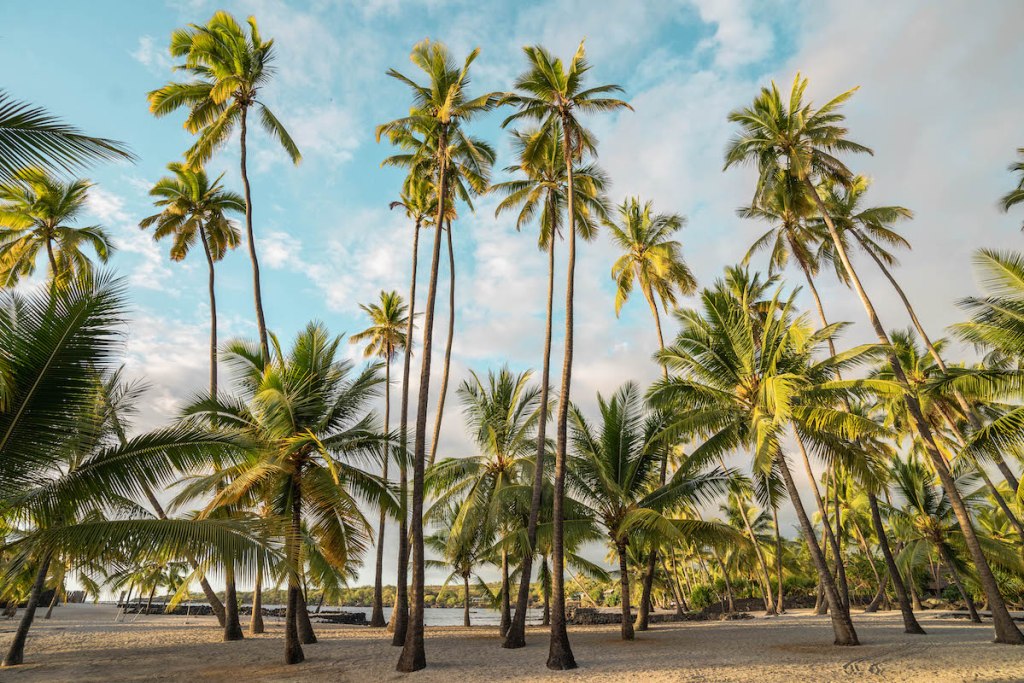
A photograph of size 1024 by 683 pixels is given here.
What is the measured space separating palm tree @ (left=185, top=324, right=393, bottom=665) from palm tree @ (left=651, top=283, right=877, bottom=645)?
28.9ft

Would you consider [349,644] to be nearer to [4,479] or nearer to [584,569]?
[584,569]

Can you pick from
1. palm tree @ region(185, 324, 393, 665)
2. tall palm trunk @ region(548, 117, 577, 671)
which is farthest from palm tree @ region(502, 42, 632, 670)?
palm tree @ region(185, 324, 393, 665)

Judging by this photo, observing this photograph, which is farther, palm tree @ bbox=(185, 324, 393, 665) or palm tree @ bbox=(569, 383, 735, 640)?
palm tree @ bbox=(569, 383, 735, 640)

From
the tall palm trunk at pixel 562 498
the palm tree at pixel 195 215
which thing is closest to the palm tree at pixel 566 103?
the tall palm trunk at pixel 562 498

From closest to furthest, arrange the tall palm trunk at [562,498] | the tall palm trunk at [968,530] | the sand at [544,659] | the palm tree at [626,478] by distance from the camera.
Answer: the sand at [544,659] → the tall palm trunk at [562,498] → the tall palm trunk at [968,530] → the palm tree at [626,478]

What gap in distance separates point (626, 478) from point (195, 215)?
60.8ft

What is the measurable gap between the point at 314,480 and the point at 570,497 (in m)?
9.01

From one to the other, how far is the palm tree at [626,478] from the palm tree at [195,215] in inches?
528

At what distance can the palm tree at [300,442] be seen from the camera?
1280 centimetres

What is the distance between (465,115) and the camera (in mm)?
15945

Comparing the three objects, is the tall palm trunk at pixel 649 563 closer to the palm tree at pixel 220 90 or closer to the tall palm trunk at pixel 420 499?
the tall palm trunk at pixel 420 499

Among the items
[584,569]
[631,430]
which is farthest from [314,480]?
[584,569]

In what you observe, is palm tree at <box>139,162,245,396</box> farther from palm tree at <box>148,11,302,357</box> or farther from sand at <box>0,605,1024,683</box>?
sand at <box>0,605,1024,683</box>

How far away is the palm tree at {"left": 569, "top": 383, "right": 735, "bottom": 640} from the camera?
17.5 m
